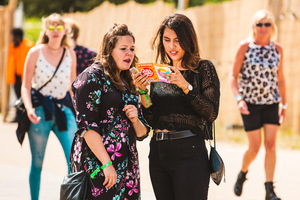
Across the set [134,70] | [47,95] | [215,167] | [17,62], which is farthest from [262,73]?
[17,62]

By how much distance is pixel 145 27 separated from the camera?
11.5 meters

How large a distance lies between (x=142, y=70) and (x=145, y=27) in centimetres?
809

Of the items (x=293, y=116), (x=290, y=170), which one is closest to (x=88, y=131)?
(x=290, y=170)

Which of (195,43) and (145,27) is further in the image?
(145,27)

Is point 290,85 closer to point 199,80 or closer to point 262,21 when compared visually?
point 262,21

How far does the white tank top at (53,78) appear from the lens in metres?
5.31

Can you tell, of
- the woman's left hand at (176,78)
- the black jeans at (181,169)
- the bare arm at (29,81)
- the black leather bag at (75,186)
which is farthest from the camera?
the bare arm at (29,81)

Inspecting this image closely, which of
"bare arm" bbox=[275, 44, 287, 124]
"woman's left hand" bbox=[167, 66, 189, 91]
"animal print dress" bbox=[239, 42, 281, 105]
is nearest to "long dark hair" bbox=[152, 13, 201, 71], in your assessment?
"woman's left hand" bbox=[167, 66, 189, 91]

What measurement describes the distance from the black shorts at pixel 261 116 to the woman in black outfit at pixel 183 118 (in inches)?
88.6

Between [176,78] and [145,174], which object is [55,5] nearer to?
[145,174]

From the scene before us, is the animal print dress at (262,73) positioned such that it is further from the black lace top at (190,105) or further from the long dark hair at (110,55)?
the long dark hair at (110,55)

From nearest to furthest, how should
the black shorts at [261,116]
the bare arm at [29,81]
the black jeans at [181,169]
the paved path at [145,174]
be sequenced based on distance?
the black jeans at [181,169]
the bare arm at [29,81]
the black shorts at [261,116]
the paved path at [145,174]

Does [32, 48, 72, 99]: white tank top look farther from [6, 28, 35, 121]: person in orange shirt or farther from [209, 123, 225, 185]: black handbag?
[6, 28, 35, 121]: person in orange shirt

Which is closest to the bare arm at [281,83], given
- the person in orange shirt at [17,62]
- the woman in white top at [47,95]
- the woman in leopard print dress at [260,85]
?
the woman in leopard print dress at [260,85]
